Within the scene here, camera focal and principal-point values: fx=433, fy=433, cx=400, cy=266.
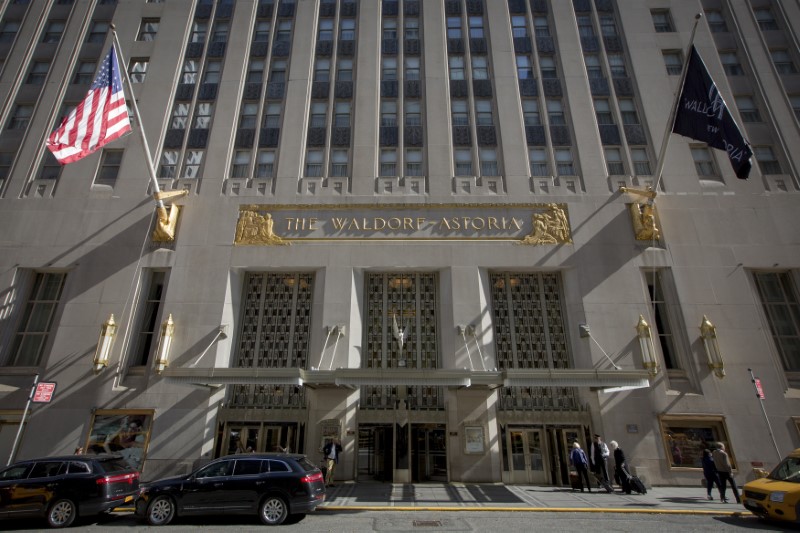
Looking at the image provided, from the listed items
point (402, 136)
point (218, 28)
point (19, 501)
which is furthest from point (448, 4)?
point (19, 501)

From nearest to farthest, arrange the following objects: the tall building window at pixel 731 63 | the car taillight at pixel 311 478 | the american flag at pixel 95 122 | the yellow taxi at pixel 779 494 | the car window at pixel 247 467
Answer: the yellow taxi at pixel 779 494 < the car taillight at pixel 311 478 < the car window at pixel 247 467 < the american flag at pixel 95 122 < the tall building window at pixel 731 63

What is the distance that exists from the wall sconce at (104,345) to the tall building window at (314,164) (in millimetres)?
12128

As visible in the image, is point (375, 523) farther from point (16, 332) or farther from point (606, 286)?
point (16, 332)

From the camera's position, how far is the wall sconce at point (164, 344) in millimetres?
19383

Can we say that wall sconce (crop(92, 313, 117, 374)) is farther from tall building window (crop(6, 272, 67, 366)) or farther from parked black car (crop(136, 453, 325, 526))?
parked black car (crop(136, 453, 325, 526))

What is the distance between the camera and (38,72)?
28188mm

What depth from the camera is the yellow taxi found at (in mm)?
10703

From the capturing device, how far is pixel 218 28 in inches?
1136

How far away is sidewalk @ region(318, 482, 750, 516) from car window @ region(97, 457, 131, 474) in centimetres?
606

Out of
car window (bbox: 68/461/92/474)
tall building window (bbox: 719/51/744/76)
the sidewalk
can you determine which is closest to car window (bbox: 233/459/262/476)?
the sidewalk

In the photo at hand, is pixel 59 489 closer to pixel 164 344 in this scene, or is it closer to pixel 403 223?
pixel 164 344

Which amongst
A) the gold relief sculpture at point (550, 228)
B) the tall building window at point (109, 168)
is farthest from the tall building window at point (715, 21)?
the tall building window at point (109, 168)

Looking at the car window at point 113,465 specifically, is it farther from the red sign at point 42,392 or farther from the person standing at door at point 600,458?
the person standing at door at point 600,458

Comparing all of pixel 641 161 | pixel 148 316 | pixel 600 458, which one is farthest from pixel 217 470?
pixel 641 161
